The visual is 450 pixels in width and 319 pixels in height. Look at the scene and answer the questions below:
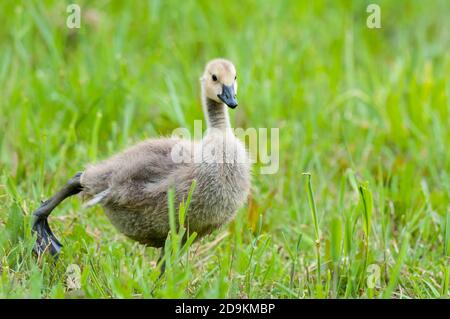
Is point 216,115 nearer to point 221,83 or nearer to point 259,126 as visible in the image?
point 221,83

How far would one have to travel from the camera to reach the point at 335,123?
6.34 m

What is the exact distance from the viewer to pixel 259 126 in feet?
20.3

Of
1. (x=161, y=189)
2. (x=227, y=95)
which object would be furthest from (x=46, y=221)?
(x=227, y=95)

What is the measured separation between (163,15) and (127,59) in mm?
692

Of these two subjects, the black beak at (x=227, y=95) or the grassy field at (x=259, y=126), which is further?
the black beak at (x=227, y=95)

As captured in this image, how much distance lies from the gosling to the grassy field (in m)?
0.14

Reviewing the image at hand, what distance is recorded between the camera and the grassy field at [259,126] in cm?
409

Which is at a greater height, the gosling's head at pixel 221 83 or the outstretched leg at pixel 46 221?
the gosling's head at pixel 221 83

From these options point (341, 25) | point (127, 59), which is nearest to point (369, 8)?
point (341, 25)

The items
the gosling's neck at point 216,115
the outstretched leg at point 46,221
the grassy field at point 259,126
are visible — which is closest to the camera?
the grassy field at point 259,126

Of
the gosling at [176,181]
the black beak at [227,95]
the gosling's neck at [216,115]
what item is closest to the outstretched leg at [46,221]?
the gosling at [176,181]

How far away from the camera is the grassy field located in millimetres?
4086

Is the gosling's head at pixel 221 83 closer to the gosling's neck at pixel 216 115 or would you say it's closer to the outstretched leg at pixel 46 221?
the gosling's neck at pixel 216 115

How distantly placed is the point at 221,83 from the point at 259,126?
1888 millimetres
